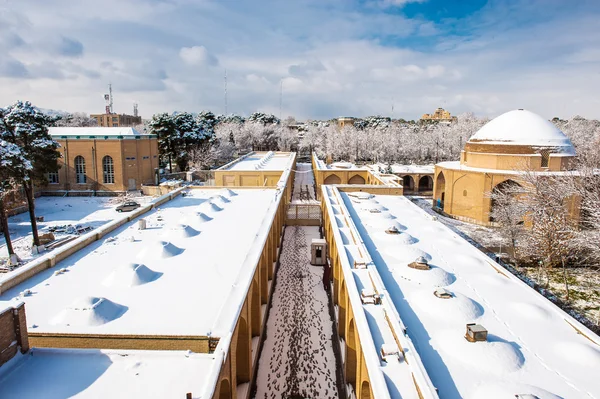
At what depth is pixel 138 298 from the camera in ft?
32.9

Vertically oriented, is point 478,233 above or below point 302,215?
below

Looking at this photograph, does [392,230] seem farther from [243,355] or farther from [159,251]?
[159,251]

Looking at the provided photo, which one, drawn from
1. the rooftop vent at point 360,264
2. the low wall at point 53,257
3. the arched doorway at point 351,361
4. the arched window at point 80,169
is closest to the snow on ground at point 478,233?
the rooftop vent at point 360,264

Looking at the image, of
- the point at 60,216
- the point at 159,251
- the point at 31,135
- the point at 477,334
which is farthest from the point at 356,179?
the point at 477,334

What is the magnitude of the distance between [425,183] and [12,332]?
144 feet

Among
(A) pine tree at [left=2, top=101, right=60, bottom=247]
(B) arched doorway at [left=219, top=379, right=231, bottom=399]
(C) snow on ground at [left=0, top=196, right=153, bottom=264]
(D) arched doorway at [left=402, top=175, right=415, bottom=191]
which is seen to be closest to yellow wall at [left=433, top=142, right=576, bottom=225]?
(D) arched doorway at [left=402, top=175, right=415, bottom=191]

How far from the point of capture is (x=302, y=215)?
2884 centimetres

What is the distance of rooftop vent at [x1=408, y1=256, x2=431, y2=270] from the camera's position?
1188 centimetres

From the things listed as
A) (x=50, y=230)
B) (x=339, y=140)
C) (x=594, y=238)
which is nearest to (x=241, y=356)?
(x=594, y=238)

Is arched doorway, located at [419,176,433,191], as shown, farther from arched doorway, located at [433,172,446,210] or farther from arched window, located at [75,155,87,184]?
arched window, located at [75,155,87,184]

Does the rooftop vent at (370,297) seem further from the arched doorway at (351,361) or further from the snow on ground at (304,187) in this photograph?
the snow on ground at (304,187)

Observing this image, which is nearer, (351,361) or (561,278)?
(351,361)

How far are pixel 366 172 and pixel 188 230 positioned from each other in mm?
28118

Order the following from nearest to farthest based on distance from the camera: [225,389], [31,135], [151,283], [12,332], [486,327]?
[12,332] < [225,389] < [486,327] < [151,283] < [31,135]
